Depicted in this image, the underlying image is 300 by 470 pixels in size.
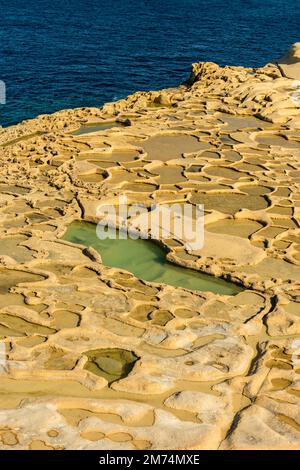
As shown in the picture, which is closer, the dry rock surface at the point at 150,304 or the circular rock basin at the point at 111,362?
the dry rock surface at the point at 150,304

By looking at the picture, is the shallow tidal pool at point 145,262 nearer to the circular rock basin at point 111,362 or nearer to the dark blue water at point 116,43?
the circular rock basin at point 111,362

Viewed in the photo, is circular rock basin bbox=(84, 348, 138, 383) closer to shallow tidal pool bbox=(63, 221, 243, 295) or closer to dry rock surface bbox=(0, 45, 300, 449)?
dry rock surface bbox=(0, 45, 300, 449)

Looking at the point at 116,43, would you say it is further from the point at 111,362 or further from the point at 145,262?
the point at 111,362

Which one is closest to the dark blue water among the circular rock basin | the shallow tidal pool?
the shallow tidal pool

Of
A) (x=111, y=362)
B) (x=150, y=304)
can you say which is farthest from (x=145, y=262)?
(x=111, y=362)

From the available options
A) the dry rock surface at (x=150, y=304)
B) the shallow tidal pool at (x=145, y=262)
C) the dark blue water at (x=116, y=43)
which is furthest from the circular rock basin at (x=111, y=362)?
the dark blue water at (x=116, y=43)

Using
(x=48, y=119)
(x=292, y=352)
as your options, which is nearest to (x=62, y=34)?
(x=48, y=119)
